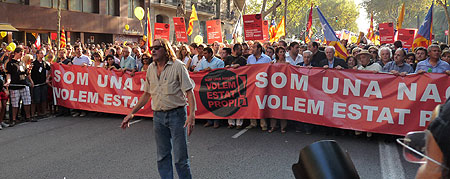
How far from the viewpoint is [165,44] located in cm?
436

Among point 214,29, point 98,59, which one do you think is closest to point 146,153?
point 98,59

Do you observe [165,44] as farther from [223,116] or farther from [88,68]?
[88,68]

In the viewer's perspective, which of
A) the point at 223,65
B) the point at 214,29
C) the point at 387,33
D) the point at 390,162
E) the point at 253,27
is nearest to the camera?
the point at 390,162

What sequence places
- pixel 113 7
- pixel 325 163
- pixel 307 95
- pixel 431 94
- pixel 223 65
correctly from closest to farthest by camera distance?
pixel 325 163 < pixel 431 94 < pixel 307 95 < pixel 223 65 < pixel 113 7

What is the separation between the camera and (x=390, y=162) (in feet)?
19.3

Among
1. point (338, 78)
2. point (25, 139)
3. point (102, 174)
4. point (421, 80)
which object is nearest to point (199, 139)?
point (102, 174)

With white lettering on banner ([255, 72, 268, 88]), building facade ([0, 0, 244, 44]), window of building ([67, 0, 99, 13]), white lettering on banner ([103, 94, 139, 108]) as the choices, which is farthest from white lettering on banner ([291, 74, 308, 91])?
window of building ([67, 0, 99, 13])

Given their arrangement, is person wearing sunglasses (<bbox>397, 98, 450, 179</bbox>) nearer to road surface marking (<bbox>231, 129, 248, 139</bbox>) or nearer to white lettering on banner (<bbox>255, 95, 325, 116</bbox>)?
road surface marking (<bbox>231, 129, 248, 139</bbox>)

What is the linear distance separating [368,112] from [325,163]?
226 inches

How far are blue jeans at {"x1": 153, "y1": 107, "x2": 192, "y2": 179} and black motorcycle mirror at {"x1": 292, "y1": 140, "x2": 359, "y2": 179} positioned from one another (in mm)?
2388

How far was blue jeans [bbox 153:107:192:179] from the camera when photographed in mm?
4254

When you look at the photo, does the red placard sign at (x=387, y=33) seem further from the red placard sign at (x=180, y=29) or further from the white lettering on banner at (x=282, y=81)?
the white lettering on banner at (x=282, y=81)

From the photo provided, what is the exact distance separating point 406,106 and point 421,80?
51 centimetres

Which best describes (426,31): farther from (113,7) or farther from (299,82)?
(113,7)
